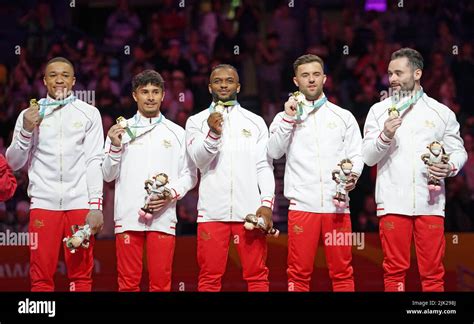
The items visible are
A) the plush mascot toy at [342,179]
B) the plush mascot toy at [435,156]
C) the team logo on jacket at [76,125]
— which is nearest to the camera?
the plush mascot toy at [435,156]

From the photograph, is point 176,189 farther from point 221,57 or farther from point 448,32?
point 448,32

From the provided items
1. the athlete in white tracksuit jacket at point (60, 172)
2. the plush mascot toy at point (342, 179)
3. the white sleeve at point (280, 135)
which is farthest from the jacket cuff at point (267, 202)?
the athlete in white tracksuit jacket at point (60, 172)

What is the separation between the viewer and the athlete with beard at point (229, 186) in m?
7.96

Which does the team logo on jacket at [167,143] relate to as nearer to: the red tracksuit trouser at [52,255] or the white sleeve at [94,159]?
the white sleeve at [94,159]

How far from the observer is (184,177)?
8.06 metres

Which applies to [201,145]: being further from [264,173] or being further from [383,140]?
[383,140]

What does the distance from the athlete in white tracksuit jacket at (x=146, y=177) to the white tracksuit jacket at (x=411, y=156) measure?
1.36m

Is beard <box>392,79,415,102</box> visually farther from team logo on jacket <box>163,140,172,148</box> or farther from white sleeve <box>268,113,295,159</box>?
team logo on jacket <box>163,140,172,148</box>

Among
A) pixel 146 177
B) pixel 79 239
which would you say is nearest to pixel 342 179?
pixel 146 177

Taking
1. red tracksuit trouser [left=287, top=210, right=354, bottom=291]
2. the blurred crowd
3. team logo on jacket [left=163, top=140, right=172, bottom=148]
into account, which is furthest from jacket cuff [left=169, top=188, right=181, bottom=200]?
the blurred crowd

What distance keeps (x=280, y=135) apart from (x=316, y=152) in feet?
1.01
